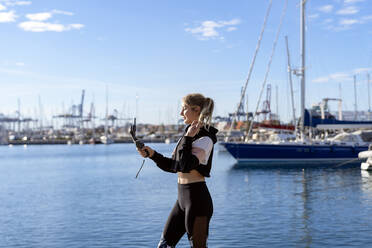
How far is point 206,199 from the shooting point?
439 centimetres

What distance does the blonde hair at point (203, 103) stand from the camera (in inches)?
173

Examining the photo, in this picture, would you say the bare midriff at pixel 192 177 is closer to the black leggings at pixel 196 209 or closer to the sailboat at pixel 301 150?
the black leggings at pixel 196 209

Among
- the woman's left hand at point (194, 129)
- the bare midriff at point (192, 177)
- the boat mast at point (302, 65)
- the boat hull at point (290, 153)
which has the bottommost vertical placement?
the boat hull at point (290, 153)

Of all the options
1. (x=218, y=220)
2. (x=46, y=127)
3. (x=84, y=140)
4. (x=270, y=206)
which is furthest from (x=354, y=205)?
(x=46, y=127)

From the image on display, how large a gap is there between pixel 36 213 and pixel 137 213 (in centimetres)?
401

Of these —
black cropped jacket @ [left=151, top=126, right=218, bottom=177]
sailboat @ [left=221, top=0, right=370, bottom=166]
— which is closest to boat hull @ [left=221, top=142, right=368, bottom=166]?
sailboat @ [left=221, top=0, right=370, bottom=166]

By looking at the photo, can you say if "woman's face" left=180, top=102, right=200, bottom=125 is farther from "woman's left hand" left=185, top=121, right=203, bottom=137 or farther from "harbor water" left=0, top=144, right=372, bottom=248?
"harbor water" left=0, top=144, right=372, bottom=248

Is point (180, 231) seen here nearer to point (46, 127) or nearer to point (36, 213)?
point (36, 213)

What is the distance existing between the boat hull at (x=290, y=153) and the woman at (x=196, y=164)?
3488 cm

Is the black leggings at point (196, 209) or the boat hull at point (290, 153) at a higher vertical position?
the black leggings at point (196, 209)

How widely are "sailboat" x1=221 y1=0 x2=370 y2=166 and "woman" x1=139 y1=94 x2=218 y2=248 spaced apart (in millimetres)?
34822

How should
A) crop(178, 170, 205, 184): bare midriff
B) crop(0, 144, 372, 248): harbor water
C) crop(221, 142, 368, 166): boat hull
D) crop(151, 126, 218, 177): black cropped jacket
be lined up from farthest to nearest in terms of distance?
1. crop(221, 142, 368, 166): boat hull
2. crop(0, 144, 372, 248): harbor water
3. crop(178, 170, 205, 184): bare midriff
4. crop(151, 126, 218, 177): black cropped jacket

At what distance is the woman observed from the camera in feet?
14.0

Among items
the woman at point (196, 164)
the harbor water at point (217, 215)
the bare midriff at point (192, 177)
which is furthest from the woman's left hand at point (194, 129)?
the harbor water at point (217, 215)
